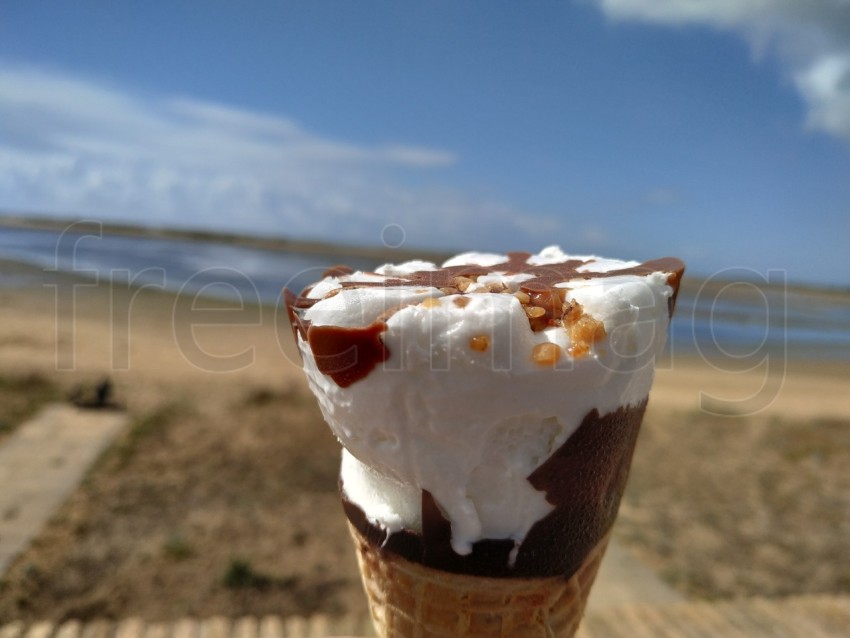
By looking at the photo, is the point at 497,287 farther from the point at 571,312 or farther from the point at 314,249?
the point at 314,249

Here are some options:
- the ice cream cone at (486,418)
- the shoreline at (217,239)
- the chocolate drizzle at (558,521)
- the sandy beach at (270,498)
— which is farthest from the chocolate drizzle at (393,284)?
the shoreline at (217,239)

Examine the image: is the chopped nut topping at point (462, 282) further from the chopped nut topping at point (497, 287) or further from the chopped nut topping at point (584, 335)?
the chopped nut topping at point (584, 335)

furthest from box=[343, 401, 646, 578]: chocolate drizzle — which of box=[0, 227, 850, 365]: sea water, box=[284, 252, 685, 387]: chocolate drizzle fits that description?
box=[0, 227, 850, 365]: sea water

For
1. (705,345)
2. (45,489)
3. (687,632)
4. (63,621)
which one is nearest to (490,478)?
(687,632)

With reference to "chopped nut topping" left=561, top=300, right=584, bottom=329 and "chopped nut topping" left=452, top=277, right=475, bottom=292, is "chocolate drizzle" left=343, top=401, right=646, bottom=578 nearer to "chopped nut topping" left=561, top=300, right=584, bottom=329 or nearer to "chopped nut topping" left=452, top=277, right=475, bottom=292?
"chopped nut topping" left=561, top=300, right=584, bottom=329

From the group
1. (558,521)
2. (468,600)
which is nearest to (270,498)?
(468,600)

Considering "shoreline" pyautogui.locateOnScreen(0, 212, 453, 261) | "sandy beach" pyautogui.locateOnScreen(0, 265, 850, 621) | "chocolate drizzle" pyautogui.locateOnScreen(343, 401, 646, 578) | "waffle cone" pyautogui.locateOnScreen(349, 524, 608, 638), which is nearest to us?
"chocolate drizzle" pyautogui.locateOnScreen(343, 401, 646, 578)
